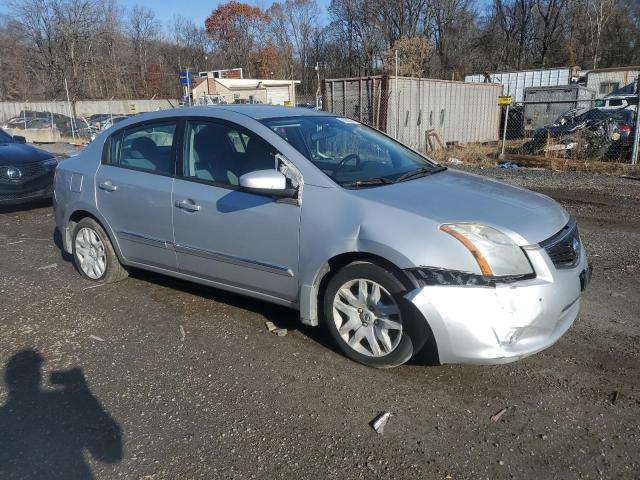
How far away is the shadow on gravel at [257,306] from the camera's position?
390cm

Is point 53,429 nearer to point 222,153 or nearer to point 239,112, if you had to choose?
point 222,153

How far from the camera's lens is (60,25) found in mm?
49594

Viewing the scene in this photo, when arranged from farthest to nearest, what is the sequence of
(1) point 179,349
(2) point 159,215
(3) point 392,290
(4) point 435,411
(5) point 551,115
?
(5) point 551,115, (2) point 159,215, (1) point 179,349, (3) point 392,290, (4) point 435,411

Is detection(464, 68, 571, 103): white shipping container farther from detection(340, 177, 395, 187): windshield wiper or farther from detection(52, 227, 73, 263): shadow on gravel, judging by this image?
detection(340, 177, 395, 187): windshield wiper

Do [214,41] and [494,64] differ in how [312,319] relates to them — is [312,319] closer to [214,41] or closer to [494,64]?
[494,64]

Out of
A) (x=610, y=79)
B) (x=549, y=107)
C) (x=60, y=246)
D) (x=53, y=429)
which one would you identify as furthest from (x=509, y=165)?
(x=610, y=79)

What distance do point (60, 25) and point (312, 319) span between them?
5629 cm

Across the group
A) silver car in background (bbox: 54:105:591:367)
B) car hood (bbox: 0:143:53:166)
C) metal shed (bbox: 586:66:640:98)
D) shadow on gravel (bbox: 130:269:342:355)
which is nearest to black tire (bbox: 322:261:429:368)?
silver car in background (bbox: 54:105:591:367)

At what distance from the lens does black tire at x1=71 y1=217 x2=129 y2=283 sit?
4.90 meters

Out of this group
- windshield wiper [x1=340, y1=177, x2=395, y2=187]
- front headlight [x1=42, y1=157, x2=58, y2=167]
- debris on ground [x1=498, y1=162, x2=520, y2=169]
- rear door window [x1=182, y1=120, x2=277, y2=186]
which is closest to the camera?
windshield wiper [x1=340, y1=177, x2=395, y2=187]

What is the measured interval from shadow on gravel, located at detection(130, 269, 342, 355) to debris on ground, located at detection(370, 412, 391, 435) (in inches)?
29.9

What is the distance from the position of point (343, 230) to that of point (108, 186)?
2491 millimetres

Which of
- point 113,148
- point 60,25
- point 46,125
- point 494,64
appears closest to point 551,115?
point 113,148

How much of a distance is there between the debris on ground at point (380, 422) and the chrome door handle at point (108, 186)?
3.07m
